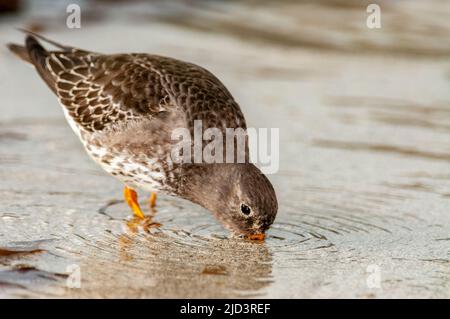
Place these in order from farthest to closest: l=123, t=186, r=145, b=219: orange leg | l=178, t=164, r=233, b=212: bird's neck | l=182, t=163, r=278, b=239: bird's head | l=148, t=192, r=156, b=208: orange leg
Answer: l=148, t=192, r=156, b=208: orange leg
l=123, t=186, r=145, b=219: orange leg
l=178, t=164, r=233, b=212: bird's neck
l=182, t=163, r=278, b=239: bird's head

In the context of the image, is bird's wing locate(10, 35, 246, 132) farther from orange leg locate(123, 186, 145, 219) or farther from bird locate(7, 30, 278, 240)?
orange leg locate(123, 186, 145, 219)

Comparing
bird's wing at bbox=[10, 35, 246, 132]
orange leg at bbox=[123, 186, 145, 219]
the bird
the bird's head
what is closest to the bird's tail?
bird's wing at bbox=[10, 35, 246, 132]

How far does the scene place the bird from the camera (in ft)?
21.3

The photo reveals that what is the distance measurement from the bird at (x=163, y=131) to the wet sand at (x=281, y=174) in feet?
0.83

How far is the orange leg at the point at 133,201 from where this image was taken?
23.0 feet

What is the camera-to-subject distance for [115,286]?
5.41 m

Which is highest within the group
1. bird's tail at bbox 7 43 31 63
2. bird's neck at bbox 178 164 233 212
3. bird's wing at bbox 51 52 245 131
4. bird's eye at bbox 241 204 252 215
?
bird's tail at bbox 7 43 31 63

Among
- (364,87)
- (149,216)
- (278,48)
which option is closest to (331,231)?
(149,216)

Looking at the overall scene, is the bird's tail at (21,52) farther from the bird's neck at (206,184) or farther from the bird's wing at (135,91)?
the bird's neck at (206,184)

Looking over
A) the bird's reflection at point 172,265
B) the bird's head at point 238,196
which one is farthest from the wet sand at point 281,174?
the bird's head at point 238,196

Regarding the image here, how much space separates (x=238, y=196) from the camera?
6.48 metres

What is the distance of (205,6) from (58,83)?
6294mm
